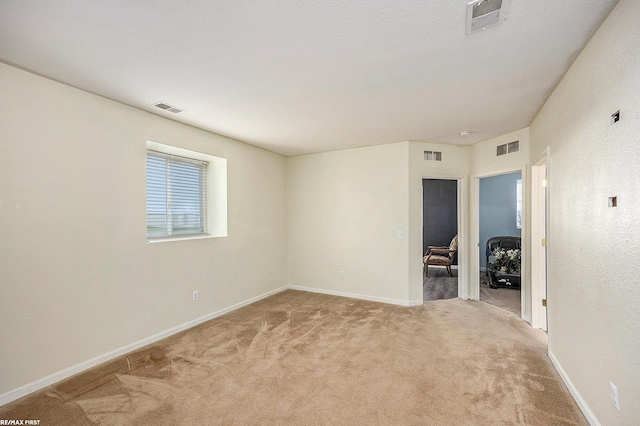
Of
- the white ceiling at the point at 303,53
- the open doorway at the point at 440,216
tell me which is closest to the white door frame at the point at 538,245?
the white ceiling at the point at 303,53

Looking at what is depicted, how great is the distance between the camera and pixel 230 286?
4.21 m

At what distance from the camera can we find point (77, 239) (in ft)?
8.41

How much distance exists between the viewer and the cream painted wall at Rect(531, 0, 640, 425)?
4.75ft

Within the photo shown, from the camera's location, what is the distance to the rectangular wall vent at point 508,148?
384 cm

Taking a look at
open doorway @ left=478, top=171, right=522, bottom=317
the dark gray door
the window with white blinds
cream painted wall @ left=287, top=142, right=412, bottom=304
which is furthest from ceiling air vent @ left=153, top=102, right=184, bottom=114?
the dark gray door

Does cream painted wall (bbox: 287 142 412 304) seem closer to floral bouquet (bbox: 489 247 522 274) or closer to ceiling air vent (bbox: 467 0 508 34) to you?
floral bouquet (bbox: 489 247 522 274)

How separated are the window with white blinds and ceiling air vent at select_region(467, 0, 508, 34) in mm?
3345

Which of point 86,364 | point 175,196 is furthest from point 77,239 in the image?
point 175,196

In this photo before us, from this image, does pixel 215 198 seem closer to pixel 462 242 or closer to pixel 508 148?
pixel 462 242

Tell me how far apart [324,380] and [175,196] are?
9.18 ft

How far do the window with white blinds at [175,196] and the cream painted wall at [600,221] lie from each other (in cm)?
400

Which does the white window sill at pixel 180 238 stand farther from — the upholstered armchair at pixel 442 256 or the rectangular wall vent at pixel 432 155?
the upholstered armchair at pixel 442 256

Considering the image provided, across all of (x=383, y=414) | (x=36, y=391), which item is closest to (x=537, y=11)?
(x=383, y=414)

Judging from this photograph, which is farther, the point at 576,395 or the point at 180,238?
the point at 180,238
